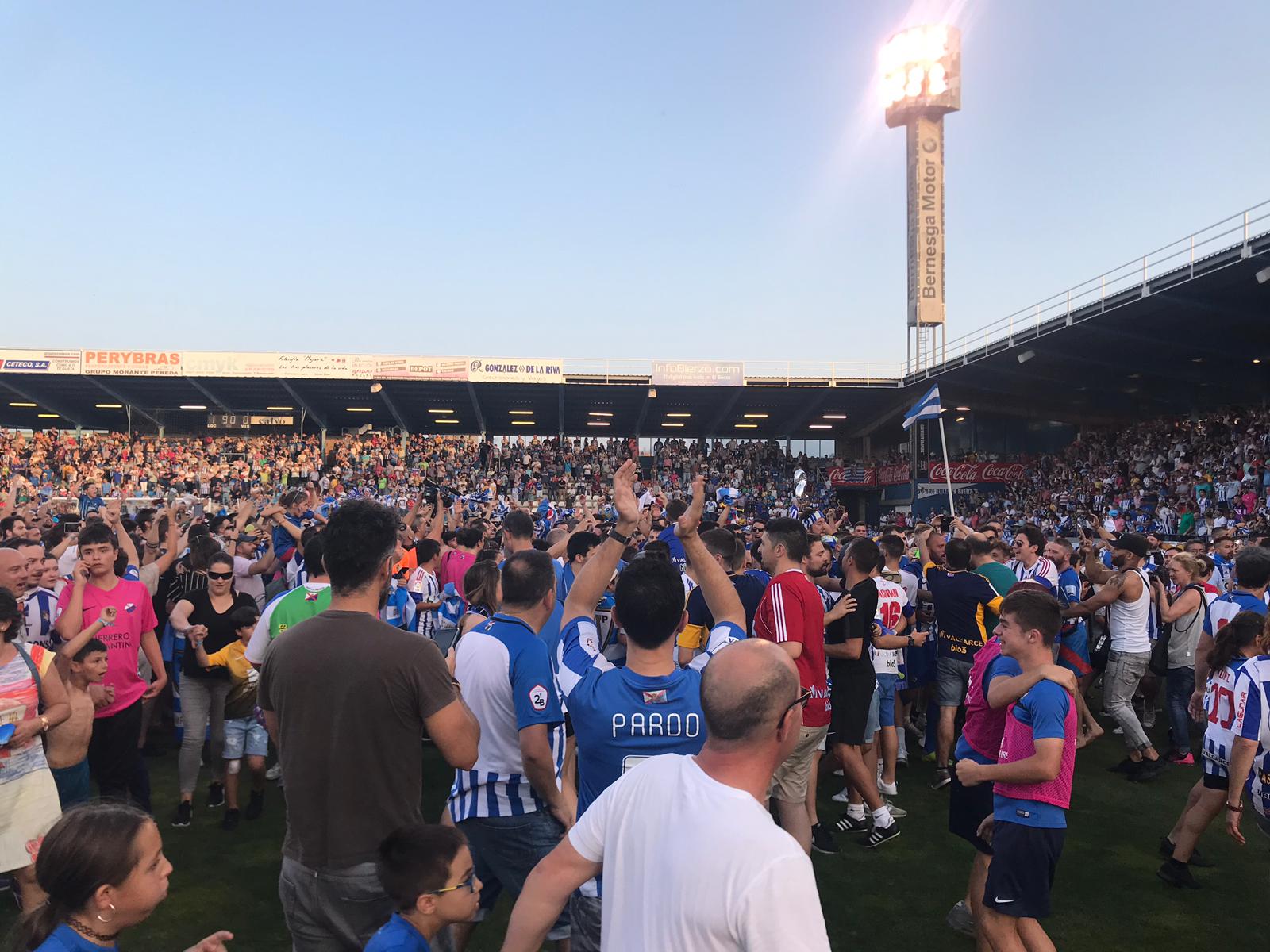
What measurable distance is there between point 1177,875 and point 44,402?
40.7 metres

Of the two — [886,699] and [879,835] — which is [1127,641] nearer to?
[886,699]

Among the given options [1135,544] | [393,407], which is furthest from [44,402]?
[1135,544]

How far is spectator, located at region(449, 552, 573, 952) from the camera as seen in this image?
10.5ft

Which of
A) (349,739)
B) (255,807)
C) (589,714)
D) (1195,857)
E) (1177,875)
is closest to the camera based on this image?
(349,739)

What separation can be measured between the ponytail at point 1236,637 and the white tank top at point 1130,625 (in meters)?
2.52

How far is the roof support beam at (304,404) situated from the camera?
31984 mm

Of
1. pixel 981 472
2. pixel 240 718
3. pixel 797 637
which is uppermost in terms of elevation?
pixel 981 472

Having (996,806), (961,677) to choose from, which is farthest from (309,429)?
(996,806)

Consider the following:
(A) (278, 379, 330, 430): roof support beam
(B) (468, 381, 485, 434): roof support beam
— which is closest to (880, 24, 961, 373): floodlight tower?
(B) (468, 381, 485, 434): roof support beam

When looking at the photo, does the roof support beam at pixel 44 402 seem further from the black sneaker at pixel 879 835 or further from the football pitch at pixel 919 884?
the black sneaker at pixel 879 835

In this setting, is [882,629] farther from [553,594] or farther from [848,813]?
[553,594]

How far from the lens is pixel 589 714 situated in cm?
263

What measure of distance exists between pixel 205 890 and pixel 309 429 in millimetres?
34178

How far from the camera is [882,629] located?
650 centimetres
